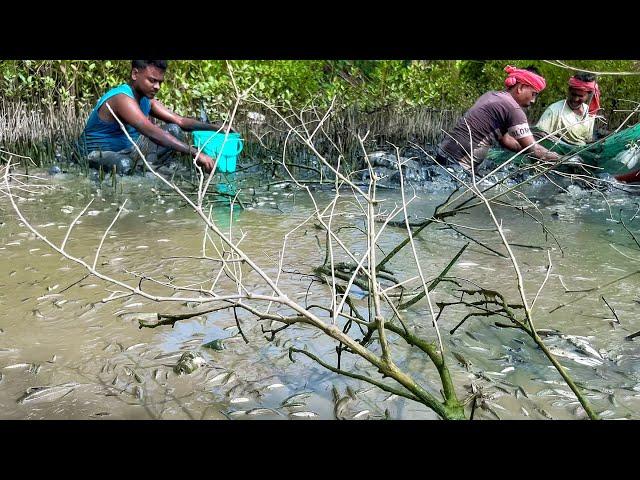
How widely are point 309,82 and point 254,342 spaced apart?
7.94 metres

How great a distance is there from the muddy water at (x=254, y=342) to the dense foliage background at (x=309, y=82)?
430 centimetres

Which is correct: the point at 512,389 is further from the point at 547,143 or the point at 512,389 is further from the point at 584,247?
the point at 547,143

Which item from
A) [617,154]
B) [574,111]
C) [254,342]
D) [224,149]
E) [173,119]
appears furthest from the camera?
Answer: [574,111]

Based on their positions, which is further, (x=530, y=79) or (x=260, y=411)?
(x=530, y=79)

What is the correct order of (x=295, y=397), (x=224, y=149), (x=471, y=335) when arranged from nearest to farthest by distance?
1. (x=295, y=397)
2. (x=471, y=335)
3. (x=224, y=149)

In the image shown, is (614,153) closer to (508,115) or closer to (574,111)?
(574,111)

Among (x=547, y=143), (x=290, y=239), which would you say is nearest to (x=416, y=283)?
(x=290, y=239)

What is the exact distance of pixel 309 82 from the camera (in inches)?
408

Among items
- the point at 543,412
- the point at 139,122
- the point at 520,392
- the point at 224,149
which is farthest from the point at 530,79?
the point at 543,412

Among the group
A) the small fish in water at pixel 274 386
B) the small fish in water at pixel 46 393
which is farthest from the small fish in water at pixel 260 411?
the small fish in water at pixel 46 393

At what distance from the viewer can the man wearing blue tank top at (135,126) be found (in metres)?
6.71

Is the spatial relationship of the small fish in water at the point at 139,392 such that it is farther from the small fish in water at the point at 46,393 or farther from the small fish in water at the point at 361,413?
the small fish in water at the point at 361,413

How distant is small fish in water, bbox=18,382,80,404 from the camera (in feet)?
8.25

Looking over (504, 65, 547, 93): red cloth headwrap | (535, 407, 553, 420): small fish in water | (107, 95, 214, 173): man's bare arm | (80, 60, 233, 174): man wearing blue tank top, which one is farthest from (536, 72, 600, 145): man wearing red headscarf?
(535, 407, 553, 420): small fish in water
